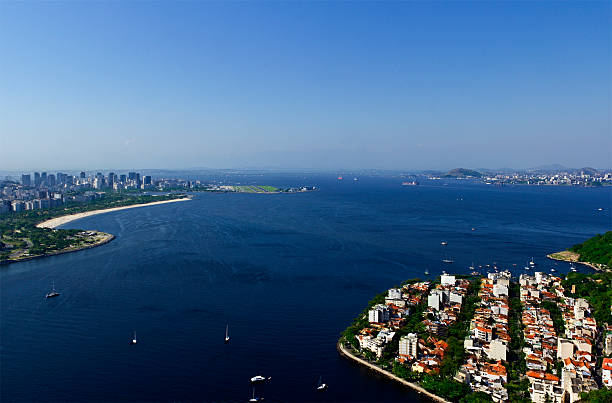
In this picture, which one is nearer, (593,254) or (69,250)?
(593,254)

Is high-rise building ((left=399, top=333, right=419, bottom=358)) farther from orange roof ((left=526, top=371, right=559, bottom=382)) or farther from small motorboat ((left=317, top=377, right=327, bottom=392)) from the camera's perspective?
orange roof ((left=526, top=371, right=559, bottom=382))

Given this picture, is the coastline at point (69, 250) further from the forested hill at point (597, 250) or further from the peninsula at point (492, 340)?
the forested hill at point (597, 250)

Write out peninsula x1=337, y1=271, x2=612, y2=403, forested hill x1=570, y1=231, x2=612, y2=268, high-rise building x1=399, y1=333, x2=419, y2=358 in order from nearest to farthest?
peninsula x1=337, y1=271, x2=612, y2=403, high-rise building x1=399, y1=333, x2=419, y2=358, forested hill x1=570, y1=231, x2=612, y2=268

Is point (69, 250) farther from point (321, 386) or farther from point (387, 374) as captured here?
point (387, 374)

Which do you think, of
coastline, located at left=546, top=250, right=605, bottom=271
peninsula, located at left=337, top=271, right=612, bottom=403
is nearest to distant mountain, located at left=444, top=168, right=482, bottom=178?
coastline, located at left=546, top=250, right=605, bottom=271

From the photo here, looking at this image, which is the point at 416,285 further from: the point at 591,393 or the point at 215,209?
the point at 215,209

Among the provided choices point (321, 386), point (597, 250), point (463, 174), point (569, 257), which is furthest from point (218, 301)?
point (463, 174)
